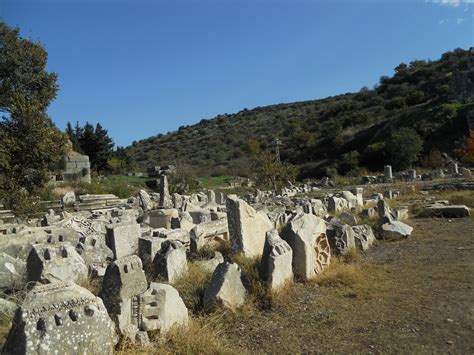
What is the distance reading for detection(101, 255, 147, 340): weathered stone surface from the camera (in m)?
3.68

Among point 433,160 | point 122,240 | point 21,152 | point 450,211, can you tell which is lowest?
point 450,211

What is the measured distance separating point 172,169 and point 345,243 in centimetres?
2150

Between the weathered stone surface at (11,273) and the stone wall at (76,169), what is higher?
the stone wall at (76,169)

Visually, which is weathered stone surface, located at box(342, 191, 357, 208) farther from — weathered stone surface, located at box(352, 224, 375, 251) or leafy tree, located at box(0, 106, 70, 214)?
leafy tree, located at box(0, 106, 70, 214)

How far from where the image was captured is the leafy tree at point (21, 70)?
1428 centimetres

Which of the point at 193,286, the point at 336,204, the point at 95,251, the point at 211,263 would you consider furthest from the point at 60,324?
the point at 336,204

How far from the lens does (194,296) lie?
4.78 meters

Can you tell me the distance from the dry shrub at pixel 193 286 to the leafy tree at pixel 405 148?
87.6ft

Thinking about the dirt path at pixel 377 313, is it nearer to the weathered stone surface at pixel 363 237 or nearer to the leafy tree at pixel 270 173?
the weathered stone surface at pixel 363 237

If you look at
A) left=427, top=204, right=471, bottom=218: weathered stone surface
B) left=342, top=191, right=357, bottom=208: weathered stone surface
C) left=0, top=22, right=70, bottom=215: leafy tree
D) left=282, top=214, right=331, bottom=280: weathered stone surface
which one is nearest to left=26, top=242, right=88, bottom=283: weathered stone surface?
left=282, top=214, right=331, bottom=280: weathered stone surface

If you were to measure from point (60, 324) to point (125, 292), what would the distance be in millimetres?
952

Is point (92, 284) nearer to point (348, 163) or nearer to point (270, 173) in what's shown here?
point (270, 173)

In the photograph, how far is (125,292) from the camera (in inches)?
152

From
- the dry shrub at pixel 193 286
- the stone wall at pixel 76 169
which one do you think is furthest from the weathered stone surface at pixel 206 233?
the stone wall at pixel 76 169
